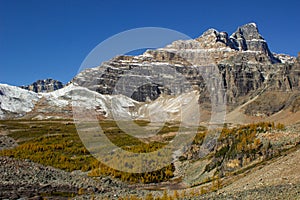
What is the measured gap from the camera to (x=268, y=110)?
158625 millimetres

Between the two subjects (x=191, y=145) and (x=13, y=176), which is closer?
(x=13, y=176)

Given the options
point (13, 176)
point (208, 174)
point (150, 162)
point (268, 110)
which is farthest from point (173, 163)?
point (268, 110)

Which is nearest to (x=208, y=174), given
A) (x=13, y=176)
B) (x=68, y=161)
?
(x=13, y=176)

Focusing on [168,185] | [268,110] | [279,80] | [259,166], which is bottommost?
[168,185]

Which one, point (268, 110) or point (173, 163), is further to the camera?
point (268, 110)

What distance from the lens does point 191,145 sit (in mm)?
59500

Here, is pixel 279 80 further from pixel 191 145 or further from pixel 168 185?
pixel 168 185

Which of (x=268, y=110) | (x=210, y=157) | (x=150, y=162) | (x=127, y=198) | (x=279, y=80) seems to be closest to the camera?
(x=127, y=198)

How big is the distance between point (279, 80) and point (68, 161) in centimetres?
14682

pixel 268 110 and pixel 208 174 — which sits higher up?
pixel 268 110

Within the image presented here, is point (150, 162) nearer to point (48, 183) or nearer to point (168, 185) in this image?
point (168, 185)

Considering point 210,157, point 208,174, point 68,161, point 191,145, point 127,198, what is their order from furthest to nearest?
point 68,161 → point 191,145 → point 210,157 → point 208,174 → point 127,198

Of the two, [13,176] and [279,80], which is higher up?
[279,80]

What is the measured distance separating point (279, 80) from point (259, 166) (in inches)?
6398
